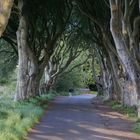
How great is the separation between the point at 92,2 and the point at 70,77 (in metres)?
39.4

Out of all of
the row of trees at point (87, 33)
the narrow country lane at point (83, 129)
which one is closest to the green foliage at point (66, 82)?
the row of trees at point (87, 33)

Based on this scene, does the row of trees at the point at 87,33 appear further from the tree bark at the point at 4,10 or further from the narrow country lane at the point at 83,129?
the tree bark at the point at 4,10

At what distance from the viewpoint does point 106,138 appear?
12641 mm

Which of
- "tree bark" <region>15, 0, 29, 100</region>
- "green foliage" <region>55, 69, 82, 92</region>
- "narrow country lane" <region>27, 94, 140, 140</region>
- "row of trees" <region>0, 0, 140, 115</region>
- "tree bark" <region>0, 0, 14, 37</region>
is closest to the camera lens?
"tree bark" <region>0, 0, 14, 37</region>

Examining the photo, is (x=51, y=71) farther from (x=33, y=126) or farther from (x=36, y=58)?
(x=33, y=126)

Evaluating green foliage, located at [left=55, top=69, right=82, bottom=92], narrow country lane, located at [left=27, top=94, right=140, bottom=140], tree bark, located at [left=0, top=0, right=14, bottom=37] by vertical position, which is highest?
green foliage, located at [left=55, top=69, right=82, bottom=92]

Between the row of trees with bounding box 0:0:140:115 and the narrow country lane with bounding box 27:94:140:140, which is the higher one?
the row of trees with bounding box 0:0:140:115

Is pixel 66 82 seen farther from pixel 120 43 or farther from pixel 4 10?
pixel 4 10

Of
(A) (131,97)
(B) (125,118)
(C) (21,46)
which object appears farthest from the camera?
(C) (21,46)

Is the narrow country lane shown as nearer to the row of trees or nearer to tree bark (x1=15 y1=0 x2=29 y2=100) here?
the row of trees

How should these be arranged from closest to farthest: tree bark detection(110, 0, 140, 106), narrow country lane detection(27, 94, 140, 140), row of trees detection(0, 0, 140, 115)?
narrow country lane detection(27, 94, 140, 140), tree bark detection(110, 0, 140, 106), row of trees detection(0, 0, 140, 115)

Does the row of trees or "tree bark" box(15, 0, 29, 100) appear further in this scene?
"tree bark" box(15, 0, 29, 100)

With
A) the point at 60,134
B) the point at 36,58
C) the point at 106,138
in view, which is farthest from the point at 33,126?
the point at 36,58

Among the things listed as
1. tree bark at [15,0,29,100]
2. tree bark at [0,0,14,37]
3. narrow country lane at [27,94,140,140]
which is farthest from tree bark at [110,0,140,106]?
tree bark at [0,0,14,37]
